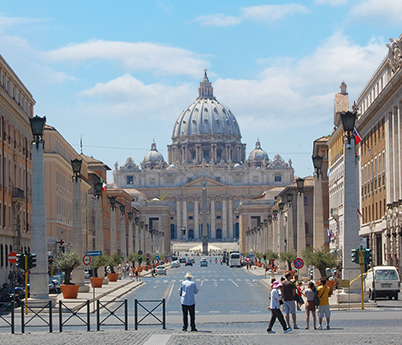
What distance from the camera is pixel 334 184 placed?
75312 millimetres

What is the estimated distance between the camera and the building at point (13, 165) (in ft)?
150

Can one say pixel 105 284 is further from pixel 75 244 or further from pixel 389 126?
pixel 389 126

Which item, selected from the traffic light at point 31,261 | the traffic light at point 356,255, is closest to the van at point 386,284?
the traffic light at point 356,255

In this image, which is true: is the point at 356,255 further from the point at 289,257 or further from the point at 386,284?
the point at 289,257

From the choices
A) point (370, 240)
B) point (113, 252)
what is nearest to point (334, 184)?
point (370, 240)

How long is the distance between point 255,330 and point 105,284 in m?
30.4

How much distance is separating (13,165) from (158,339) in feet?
104

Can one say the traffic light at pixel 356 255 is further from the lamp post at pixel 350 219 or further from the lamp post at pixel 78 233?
the lamp post at pixel 78 233

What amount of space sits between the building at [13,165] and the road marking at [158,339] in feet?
86.1

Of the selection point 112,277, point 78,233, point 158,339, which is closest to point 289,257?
point 112,277

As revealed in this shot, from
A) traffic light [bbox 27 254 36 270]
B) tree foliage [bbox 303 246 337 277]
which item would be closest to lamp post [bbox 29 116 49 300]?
traffic light [bbox 27 254 36 270]

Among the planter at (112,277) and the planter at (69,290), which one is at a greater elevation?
the planter at (69,290)

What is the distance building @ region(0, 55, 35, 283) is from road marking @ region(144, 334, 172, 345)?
86.1 ft

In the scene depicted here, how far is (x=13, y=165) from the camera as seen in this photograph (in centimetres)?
4888
